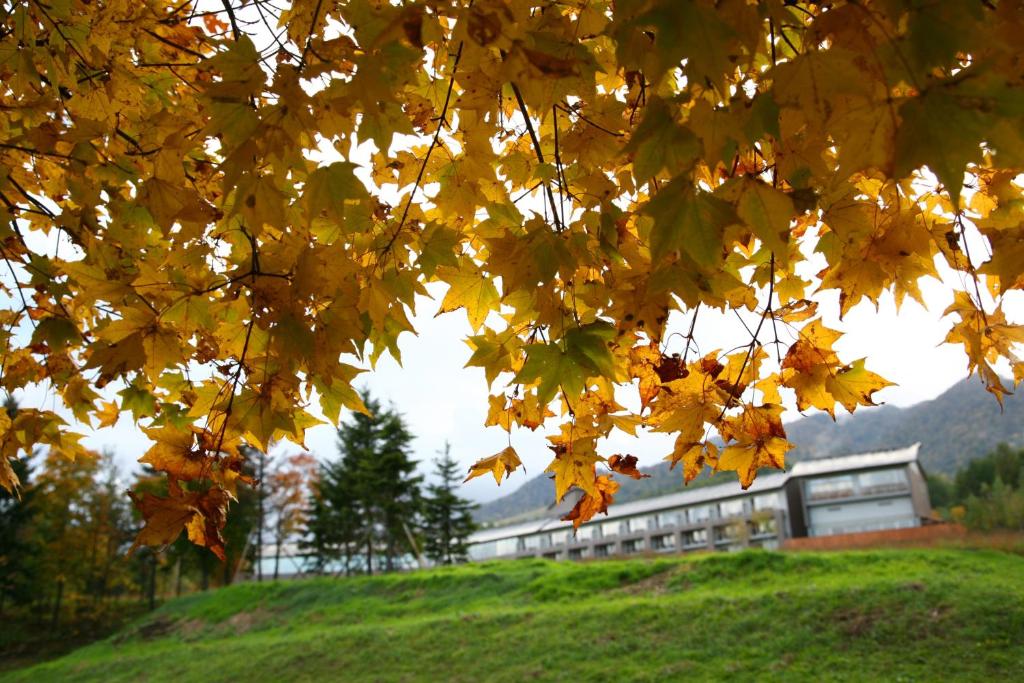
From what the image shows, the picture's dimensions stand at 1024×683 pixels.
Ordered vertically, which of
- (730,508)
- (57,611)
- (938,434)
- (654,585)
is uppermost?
(938,434)

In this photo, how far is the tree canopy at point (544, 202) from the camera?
2.39ft

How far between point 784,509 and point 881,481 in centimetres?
424

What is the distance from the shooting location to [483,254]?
1.58 meters

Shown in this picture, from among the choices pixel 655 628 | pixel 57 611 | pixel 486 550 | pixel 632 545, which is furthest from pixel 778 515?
pixel 57 611

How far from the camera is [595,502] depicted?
1.52m

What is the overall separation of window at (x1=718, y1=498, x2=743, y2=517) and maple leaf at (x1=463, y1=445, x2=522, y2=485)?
27.7 metres

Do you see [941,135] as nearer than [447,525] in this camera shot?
Yes

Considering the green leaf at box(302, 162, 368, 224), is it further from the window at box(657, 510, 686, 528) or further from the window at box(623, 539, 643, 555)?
the window at box(623, 539, 643, 555)

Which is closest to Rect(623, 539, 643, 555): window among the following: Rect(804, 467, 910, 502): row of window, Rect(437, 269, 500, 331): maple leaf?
Rect(804, 467, 910, 502): row of window

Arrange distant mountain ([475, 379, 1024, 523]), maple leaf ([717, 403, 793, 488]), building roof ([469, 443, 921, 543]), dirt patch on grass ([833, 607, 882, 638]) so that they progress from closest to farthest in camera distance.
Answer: maple leaf ([717, 403, 793, 488]) < dirt patch on grass ([833, 607, 882, 638]) < building roof ([469, 443, 921, 543]) < distant mountain ([475, 379, 1024, 523])

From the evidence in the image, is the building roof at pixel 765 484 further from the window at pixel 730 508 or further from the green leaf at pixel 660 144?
the green leaf at pixel 660 144

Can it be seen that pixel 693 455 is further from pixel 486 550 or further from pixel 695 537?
pixel 486 550

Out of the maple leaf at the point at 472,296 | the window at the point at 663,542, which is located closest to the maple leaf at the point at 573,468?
the maple leaf at the point at 472,296

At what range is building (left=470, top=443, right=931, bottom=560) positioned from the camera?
25.5m
